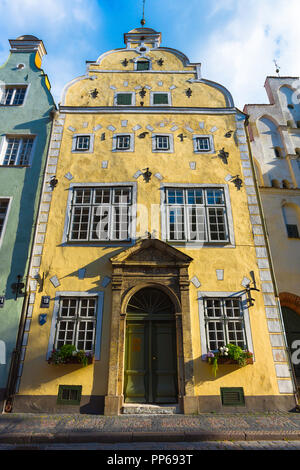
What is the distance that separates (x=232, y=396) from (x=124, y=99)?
40.5 feet

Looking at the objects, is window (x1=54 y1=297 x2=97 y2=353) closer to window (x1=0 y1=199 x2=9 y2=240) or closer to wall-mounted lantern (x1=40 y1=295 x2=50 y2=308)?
wall-mounted lantern (x1=40 y1=295 x2=50 y2=308)

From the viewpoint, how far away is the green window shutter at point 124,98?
12.8 metres

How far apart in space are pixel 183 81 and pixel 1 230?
10444 millimetres

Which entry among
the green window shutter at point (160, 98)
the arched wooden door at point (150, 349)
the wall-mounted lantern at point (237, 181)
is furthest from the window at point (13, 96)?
the arched wooden door at point (150, 349)

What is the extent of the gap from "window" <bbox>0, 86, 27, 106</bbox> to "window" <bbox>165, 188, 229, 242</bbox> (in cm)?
825

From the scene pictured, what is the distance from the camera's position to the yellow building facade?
27.3ft

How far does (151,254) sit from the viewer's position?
9.68 meters

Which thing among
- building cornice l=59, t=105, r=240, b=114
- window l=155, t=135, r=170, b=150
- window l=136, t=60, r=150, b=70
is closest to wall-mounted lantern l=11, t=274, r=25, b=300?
window l=155, t=135, r=170, b=150

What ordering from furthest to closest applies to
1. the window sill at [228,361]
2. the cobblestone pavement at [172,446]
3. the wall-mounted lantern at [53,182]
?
the wall-mounted lantern at [53,182] → the window sill at [228,361] → the cobblestone pavement at [172,446]

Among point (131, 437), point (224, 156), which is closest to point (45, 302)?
point (131, 437)

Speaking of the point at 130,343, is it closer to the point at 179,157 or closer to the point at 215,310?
the point at 215,310

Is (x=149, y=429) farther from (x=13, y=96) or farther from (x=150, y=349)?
(x=13, y=96)

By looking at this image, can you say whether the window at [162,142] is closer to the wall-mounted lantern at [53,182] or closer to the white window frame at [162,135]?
the white window frame at [162,135]
